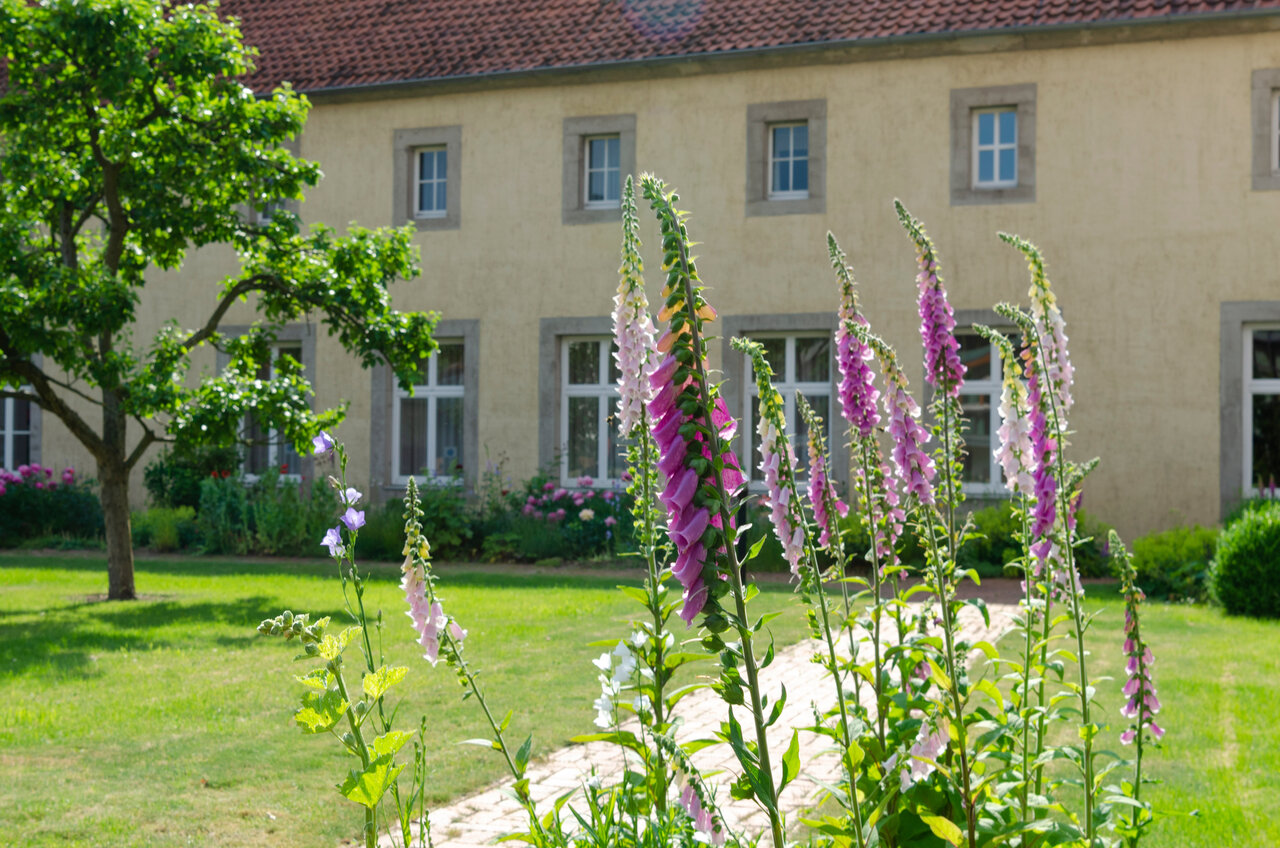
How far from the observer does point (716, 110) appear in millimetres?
15398

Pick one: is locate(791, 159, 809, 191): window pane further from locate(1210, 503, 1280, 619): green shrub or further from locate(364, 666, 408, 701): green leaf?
locate(364, 666, 408, 701): green leaf

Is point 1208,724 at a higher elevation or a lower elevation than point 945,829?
lower

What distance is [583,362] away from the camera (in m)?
16.1

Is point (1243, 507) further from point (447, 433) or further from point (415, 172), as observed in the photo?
point (415, 172)

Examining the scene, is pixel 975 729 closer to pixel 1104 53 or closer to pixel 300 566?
pixel 300 566

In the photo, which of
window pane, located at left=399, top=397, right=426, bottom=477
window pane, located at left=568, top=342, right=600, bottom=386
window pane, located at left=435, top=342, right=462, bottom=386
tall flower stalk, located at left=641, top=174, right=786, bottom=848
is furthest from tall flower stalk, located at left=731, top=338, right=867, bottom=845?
window pane, located at left=399, top=397, right=426, bottom=477

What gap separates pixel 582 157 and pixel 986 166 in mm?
5176

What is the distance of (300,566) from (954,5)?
33.1 feet

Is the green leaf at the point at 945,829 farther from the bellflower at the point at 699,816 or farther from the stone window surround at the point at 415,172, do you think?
the stone window surround at the point at 415,172

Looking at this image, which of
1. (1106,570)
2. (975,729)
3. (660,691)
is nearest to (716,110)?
(1106,570)

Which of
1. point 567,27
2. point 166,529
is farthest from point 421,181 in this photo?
point 166,529

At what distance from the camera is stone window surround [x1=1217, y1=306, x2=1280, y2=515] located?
43.5 ft

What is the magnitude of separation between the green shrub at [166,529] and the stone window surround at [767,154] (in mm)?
8267

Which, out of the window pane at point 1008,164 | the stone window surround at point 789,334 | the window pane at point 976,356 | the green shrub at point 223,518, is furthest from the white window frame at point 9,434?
the window pane at point 1008,164
